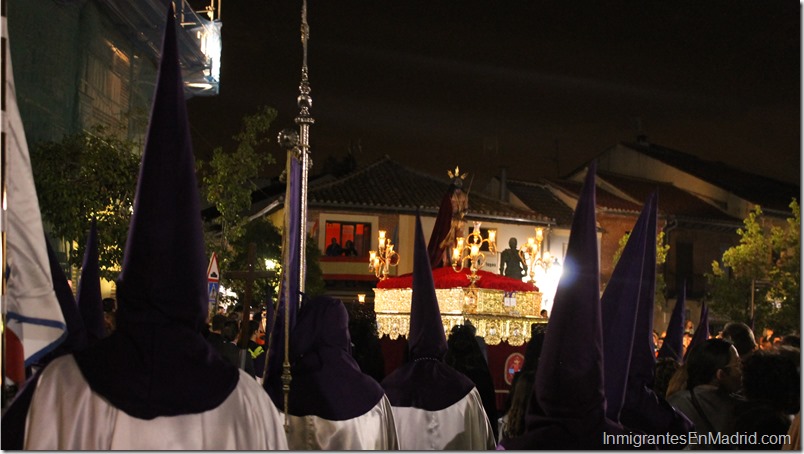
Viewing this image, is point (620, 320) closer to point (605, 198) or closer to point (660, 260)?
point (660, 260)

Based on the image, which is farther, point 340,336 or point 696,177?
point 696,177

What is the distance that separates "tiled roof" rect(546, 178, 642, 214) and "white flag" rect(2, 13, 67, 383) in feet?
108

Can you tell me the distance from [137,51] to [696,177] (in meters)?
30.1

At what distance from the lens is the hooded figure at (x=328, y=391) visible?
5.41 m

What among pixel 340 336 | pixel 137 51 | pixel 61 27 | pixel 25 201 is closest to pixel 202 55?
pixel 137 51

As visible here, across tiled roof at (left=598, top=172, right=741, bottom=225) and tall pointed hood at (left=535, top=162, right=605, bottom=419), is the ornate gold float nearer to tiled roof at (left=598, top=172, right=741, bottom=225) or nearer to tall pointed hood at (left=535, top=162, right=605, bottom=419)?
Result: tall pointed hood at (left=535, top=162, right=605, bottom=419)

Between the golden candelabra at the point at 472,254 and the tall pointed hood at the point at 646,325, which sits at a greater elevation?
the golden candelabra at the point at 472,254

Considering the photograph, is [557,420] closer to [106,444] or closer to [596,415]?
[596,415]

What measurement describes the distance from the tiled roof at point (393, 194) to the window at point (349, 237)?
2.01ft

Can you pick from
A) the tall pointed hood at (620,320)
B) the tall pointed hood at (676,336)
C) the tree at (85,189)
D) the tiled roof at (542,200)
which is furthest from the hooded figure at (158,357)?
the tiled roof at (542,200)

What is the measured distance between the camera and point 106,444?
122 inches

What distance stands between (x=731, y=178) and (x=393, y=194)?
17.7m

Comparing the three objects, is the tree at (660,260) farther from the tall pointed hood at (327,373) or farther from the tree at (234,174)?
the tall pointed hood at (327,373)

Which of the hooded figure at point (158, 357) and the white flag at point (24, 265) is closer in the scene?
the hooded figure at point (158, 357)
